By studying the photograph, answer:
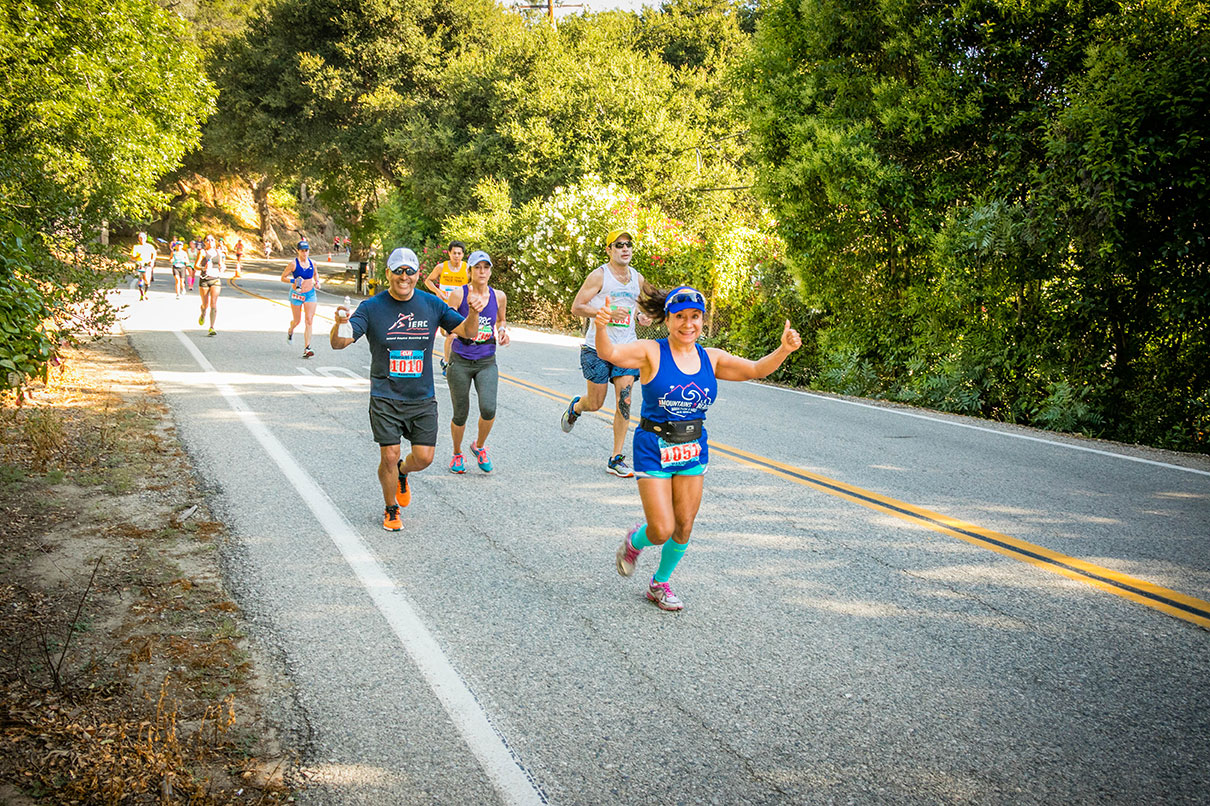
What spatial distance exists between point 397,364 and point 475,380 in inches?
75.4

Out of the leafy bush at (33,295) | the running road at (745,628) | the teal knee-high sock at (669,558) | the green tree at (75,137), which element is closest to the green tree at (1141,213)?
the running road at (745,628)

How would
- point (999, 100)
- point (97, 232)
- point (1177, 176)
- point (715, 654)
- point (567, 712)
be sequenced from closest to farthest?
point (567, 712) → point (715, 654) → point (1177, 176) → point (97, 232) → point (999, 100)

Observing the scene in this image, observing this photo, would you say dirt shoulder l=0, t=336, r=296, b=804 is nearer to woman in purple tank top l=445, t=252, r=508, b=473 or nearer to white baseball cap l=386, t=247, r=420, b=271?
white baseball cap l=386, t=247, r=420, b=271

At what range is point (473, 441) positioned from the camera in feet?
29.8

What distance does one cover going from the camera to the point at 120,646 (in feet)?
13.8

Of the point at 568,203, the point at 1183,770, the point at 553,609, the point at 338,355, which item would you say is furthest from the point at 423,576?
the point at 568,203

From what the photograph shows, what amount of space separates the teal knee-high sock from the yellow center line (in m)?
2.36

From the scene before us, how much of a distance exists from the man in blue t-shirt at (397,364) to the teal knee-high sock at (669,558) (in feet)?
6.92

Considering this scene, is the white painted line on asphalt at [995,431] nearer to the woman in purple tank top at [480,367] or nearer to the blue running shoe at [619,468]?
the blue running shoe at [619,468]

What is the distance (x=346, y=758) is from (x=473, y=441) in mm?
5808

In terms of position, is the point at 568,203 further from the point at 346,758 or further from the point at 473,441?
the point at 346,758

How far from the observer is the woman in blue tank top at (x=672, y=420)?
477cm

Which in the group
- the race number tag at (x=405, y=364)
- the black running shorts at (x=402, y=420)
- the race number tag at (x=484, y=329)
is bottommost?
the black running shorts at (x=402, y=420)

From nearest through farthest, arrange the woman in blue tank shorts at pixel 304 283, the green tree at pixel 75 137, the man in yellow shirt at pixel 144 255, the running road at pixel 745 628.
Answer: the running road at pixel 745 628 < the green tree at pixel 75 137 < the woman in blue tank shorts at pixel 304 283 < the man in yellow shirt at pixel 144 255
